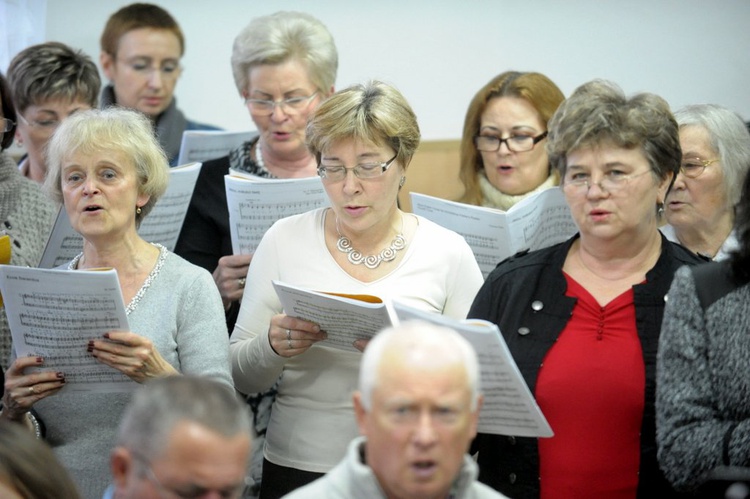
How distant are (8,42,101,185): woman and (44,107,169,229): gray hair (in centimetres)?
95

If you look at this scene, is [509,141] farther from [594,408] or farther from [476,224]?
[594,408]

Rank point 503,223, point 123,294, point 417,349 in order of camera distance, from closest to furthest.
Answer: point 417,349
point 123,294
point 503,223

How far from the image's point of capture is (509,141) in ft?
13.4

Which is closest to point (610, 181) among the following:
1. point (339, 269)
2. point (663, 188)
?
point (663, 188)

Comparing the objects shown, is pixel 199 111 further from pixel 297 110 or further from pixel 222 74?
pixel 297 110

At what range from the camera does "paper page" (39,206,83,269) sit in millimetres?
3561

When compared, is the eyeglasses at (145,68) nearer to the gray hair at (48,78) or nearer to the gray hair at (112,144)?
the gray hair at (48,78)

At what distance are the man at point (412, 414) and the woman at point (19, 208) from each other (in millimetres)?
1735

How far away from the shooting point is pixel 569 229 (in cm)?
374

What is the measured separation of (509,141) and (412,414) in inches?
78.3

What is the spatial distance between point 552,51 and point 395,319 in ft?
10.1

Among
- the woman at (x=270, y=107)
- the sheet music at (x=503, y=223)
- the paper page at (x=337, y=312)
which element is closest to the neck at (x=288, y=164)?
the woman at (x=270, y=107)

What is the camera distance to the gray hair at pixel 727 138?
12.4 feet

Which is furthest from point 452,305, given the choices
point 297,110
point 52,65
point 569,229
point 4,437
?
point 52,65
